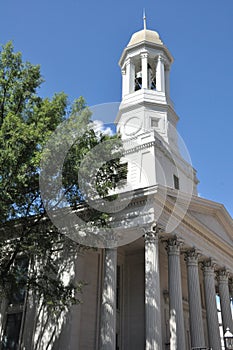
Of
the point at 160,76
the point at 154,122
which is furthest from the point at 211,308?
the point at 160,76

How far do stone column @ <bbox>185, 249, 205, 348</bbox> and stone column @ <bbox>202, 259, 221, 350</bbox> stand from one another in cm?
182

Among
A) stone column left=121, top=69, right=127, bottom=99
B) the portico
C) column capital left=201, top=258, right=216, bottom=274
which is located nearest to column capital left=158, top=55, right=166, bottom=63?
stone column left=121, top=69, right=127, bottom=99

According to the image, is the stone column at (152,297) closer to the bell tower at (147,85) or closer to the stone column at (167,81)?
the bell tower at (147,85)

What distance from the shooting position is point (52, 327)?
18.1 meters

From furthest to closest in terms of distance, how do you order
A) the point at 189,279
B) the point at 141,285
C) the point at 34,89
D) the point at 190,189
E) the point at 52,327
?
1. the point at 190,189
2. the point at 141,285
3. the point at 189,279
4. the point at 52,327
5. the point at 34,89

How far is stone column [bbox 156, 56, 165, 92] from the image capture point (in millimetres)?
28828

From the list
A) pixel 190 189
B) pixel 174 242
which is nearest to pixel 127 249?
pixel 174 242

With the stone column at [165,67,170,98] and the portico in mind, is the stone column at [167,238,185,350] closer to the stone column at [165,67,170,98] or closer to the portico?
the portico

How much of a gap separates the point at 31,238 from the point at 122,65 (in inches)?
811

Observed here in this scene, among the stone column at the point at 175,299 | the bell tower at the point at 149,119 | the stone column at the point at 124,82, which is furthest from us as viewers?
the stone column at the point at 124,82

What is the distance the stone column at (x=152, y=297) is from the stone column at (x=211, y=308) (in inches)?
245

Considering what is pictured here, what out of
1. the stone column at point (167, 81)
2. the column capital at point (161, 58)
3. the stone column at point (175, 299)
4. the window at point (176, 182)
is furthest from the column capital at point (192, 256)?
the column capital at point (161, 58)

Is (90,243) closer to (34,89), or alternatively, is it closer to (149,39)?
(34,89)

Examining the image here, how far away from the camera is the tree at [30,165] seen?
549 inches
